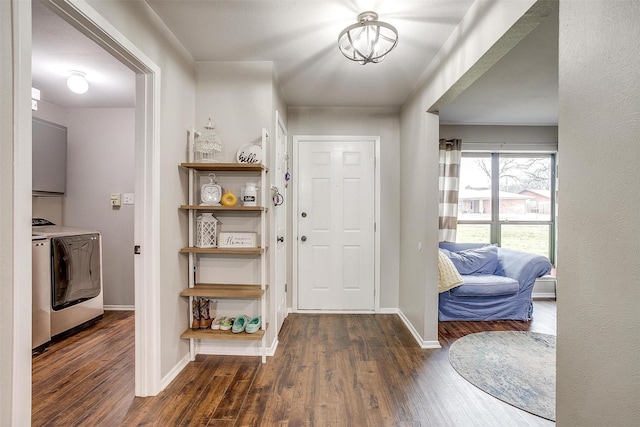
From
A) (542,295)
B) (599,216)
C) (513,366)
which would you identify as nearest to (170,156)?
(599,216)

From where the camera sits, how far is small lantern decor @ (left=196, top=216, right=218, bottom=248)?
2.52 meters

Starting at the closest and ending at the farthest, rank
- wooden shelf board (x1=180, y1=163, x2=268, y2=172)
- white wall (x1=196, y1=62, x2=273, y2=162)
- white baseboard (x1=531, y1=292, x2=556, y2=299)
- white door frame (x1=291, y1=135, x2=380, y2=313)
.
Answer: wooden shelf board (x1=180, y1=163, x2=268, y2=172) < white wall (x1=196, y1=62, x2=273, y2=162) < white door frame (x1=291, y1=135, x2=380, y2=313) < white baseboard (x1=531, y1=292, x2=556, y2=299)

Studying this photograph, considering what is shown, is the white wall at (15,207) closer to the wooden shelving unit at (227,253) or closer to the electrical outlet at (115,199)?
the wooden shelving unit at (227,253)

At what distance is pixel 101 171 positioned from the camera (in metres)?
3.69

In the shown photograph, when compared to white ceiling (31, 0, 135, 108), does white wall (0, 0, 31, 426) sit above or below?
below

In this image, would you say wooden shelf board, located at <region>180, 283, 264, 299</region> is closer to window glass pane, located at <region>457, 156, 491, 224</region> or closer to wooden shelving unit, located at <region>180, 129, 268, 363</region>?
wooden shelving unit, located at <region>180, 129, 268, 363</region>

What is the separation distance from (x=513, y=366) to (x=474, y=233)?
91.2 inches

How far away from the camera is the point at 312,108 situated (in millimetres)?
3678

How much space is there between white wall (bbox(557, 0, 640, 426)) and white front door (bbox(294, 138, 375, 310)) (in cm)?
247

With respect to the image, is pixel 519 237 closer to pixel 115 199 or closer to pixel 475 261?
pixel 475 261

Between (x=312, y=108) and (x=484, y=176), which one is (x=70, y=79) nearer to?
(x=312, y=108)

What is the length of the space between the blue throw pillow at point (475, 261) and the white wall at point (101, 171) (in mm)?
3854

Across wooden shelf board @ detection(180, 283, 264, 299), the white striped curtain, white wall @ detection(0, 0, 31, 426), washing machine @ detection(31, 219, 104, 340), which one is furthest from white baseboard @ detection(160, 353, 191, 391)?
the white striped curtain

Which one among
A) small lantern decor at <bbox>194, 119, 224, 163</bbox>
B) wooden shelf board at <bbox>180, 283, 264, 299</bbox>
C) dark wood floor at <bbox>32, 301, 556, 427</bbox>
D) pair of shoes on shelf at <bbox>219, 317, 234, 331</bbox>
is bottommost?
dark wood floor at <bbox>32, 301, 556, 427</bbox>
